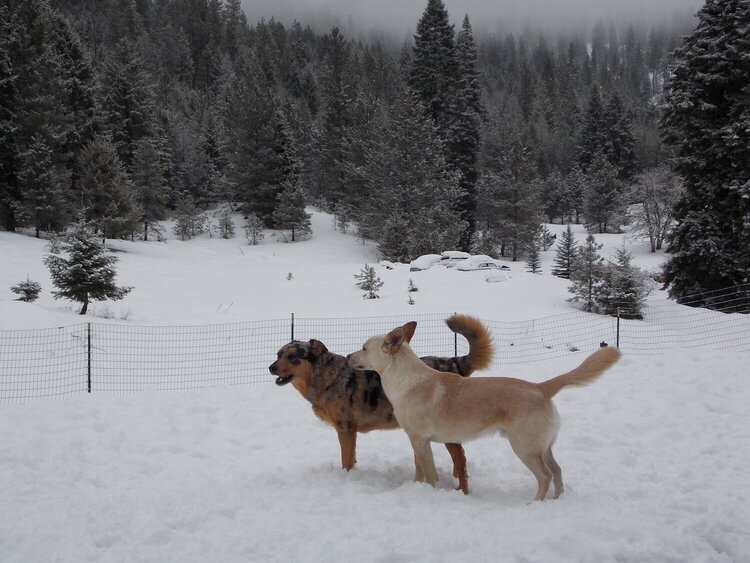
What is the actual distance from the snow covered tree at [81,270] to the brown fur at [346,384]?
432 inches

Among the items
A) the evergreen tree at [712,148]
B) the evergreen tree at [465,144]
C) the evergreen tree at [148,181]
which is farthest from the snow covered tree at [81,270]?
the evergreen tree at [465,144]

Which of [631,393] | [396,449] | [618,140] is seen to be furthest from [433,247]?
[618,140]

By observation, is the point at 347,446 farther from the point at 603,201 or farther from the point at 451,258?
the point at 603,201

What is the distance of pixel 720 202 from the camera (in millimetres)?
15711

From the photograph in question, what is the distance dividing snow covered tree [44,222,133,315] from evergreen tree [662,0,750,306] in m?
18.6

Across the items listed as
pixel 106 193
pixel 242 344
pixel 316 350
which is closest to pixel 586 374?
pixel 316 350

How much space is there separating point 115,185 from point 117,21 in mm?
64429

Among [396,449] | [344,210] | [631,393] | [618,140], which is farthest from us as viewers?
[618,140]

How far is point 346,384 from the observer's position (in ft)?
15.8

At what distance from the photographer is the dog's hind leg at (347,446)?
4715mm

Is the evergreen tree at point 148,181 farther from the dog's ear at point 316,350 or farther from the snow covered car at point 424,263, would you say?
the dog's ear at point 316,350

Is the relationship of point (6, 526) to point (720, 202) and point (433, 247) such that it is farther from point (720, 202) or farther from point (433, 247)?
point (433, 247)

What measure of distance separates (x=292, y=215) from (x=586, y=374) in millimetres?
32673

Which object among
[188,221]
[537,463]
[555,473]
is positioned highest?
[188,221]
